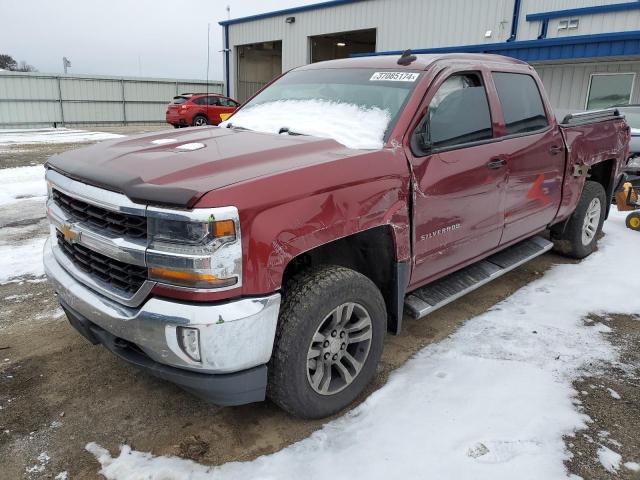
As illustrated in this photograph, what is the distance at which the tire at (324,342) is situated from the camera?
244 cm

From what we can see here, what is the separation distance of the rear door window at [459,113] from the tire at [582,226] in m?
2.11

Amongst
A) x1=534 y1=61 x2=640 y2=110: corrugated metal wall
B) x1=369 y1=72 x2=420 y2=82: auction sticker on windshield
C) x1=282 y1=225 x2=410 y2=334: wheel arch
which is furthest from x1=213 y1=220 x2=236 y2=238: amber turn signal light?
x1=534 y1=61 x2=640 y2=110: corrugated metal wall

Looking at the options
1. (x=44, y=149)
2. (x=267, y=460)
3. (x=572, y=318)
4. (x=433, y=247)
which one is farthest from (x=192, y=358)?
(x=44, y=149)

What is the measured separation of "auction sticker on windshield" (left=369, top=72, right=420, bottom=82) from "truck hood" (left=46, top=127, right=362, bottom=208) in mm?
759

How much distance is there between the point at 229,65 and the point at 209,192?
2783 cm

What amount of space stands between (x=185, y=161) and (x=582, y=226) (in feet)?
14.1

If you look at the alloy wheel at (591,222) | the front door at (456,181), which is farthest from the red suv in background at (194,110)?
the front door at (456,181)

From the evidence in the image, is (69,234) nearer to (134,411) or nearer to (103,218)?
(103,218)

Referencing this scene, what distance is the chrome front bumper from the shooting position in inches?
85.3

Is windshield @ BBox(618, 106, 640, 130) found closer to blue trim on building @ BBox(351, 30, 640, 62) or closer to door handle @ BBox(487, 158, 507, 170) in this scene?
blue trim on building @ BBox(351, 30, 640, 62)

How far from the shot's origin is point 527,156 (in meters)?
3.96

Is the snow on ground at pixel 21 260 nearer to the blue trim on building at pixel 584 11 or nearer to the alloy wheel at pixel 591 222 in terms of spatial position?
the alloy wheel at pixel 591 222

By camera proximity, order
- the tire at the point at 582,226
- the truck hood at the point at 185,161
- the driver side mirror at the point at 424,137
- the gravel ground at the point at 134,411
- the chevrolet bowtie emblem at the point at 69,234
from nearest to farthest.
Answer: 1. the truck hood at the point at 185,161
2. the gravel ground at the point at 134,411
3. the chevrolet bowtie emblem at the point at 69,234
4. the driver side mirror at the point at 424,137
5. the tire at the point at 582,226

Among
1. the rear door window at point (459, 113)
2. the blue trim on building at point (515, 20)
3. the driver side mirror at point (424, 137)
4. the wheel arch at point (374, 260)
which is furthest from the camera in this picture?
the blue trim on building at point (515, 20)
